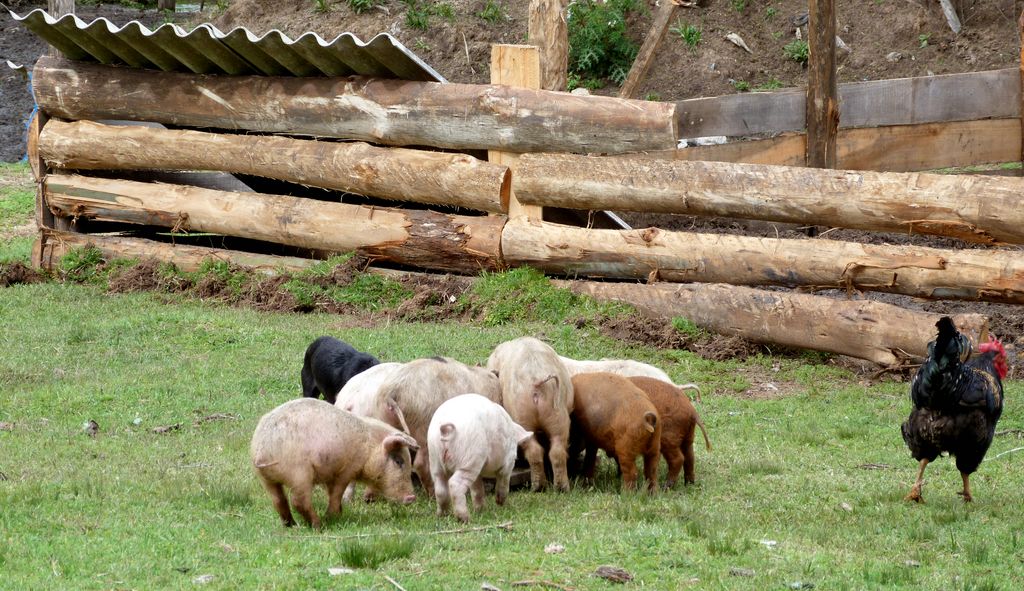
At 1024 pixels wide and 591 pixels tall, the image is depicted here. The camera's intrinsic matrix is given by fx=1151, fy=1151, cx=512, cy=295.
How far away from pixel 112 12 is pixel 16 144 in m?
7.77

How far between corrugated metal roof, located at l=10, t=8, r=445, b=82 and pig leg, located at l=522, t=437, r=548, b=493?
5986mm

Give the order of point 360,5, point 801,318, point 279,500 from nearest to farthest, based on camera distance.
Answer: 1. point 279,500
2. point 801,318
3. point 360,5

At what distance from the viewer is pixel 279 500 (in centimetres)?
597

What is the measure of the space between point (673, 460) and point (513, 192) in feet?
18.4

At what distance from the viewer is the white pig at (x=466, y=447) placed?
242 inches

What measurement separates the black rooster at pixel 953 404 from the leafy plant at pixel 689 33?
16472 mm

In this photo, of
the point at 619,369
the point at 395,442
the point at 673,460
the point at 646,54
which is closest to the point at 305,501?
the point at 395,442

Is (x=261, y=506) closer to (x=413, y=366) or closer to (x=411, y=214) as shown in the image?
(x=413, y=366)

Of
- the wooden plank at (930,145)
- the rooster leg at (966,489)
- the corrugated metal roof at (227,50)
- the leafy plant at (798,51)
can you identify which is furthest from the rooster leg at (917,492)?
the leafy plant at (798,51)

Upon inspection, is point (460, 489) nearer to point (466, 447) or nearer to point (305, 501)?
point (466, 447)

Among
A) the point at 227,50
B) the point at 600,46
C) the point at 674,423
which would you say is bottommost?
the point at 674,423

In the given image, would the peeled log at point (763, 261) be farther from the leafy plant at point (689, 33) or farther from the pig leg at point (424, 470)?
the leafy plant at point (689, 33)

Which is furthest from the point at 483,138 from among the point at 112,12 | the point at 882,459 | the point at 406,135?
the point at 112,12

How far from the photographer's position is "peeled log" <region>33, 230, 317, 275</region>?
44.1 feet
